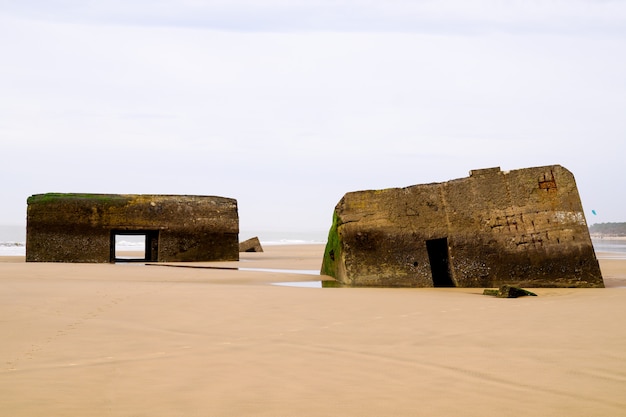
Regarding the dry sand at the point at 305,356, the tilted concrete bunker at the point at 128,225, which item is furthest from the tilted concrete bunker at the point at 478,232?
the tilted concrete bunker at the point at 128,225

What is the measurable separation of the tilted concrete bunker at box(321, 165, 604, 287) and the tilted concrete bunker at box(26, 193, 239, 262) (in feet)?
22.2

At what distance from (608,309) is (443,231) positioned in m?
2.85

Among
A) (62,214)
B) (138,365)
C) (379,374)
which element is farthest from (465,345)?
(62,214)

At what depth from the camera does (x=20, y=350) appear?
3.57 m

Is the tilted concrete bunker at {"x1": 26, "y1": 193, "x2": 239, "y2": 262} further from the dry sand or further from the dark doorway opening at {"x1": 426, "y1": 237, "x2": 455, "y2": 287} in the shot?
the dry sand

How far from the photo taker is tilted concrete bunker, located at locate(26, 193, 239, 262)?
13.7 meters

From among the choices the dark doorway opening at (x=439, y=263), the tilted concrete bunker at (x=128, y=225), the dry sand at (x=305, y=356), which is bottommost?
the dry sand at (x=305, y=356)

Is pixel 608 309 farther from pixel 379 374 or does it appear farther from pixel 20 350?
pixel 20 350

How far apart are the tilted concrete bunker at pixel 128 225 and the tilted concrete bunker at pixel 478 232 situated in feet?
22.2

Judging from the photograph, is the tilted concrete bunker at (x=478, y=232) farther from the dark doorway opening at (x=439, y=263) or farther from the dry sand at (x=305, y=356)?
the dry sand at (x=305, y=356)

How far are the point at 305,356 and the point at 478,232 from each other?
505 centimetres

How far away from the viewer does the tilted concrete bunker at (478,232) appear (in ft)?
26.2

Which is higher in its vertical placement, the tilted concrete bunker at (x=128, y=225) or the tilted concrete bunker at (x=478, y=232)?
the tilted concrete bunker at (x=128, y=225)

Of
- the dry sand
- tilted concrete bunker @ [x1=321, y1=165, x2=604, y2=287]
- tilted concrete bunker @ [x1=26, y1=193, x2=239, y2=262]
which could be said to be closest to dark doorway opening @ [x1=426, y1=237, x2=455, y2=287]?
tilted concrete bunker @ [x1=321, y1=165, x2=604, y2=287]
